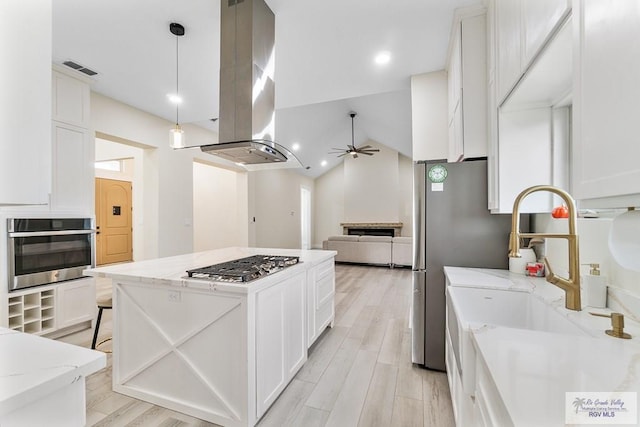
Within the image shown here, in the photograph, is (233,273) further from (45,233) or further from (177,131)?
(45,233)

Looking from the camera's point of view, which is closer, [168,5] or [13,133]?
[13,133]

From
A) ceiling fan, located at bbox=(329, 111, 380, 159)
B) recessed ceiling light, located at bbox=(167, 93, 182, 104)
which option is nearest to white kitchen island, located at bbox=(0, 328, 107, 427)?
recessed ceiling light, located at bbox=(167, 93, 182, 104)

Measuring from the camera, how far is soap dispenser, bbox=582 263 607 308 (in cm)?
119

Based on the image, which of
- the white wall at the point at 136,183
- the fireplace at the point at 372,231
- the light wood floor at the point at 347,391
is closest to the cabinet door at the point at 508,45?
the light wood floor at the point at 347,391

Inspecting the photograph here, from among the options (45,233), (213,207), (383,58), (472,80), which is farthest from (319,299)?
(213,207)

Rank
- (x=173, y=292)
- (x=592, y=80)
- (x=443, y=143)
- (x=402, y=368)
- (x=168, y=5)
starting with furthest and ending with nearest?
(x=443, y=143) < (x=402, y=368) < (x=168, y=5) < (x=173, y=292) < (x=592, y=80)

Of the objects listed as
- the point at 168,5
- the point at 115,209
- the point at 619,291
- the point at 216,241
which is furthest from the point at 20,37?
the point at 115,209

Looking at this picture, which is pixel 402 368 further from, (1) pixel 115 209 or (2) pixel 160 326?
(1) pixel 115 209

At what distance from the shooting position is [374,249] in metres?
6.54

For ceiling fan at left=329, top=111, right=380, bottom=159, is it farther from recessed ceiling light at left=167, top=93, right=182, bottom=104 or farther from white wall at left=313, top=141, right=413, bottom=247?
recessed ceiling light at left=167, top=93, right=182, bottom=104

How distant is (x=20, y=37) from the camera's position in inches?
Result: 22.3

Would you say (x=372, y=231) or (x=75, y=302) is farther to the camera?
(x=372, y=231)

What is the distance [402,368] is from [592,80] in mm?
2201

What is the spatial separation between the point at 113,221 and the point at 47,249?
4805mm
